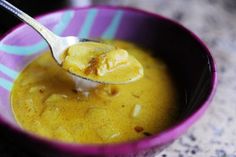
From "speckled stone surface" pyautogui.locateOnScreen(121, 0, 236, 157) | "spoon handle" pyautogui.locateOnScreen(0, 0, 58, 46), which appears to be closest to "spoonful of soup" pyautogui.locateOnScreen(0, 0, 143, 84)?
"spoon handle" pyautogui.locateOnScreen(0, 0, 58, 46)

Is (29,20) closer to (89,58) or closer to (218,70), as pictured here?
(89,58)

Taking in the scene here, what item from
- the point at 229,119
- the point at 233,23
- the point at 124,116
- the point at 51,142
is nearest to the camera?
the point at 51,142

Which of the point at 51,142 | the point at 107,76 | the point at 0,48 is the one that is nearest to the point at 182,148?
the point at 107,76

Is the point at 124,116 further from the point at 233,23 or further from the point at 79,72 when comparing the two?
the point at 233,23

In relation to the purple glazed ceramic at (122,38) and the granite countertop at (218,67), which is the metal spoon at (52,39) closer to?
the purple glazed ceramic at (122,38)

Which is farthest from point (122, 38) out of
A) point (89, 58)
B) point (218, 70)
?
point (218, 70)

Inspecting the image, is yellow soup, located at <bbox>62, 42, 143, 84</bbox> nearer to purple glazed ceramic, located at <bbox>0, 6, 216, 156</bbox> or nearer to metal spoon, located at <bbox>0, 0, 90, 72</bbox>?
metal spoon, located at <bbox>0, 0, 90, 72</bbox>
